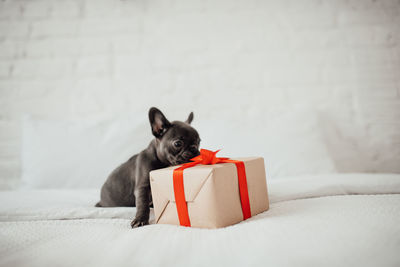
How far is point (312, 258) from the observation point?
428 mm

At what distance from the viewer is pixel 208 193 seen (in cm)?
65

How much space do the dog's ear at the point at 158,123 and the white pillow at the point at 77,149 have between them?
535 millimetres

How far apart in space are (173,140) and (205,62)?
113cm

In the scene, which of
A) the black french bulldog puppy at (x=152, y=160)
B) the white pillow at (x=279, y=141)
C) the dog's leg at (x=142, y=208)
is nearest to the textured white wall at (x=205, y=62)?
A: the white pillow at (x=279, y=141)

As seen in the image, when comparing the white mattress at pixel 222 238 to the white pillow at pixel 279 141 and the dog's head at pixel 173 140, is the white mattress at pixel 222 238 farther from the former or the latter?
the white pillow at pixel 279 141

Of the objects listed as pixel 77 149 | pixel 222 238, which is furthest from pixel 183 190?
pixel 77 149

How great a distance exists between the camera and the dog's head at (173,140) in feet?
2.75

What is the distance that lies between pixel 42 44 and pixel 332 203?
206 centimetres

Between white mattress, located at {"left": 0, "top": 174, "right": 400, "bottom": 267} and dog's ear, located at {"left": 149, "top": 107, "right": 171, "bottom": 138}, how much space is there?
27 centimetres

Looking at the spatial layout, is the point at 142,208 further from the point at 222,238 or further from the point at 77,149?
the point at 77,149

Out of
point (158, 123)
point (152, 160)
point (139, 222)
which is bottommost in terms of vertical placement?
point (139, 222)

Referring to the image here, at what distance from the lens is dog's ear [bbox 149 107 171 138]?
85 centimetres

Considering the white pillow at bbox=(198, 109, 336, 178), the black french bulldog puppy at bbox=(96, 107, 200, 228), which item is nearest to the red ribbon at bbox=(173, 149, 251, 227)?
the black french bulldog puppy at bbox=(96, 107, 200, 228)

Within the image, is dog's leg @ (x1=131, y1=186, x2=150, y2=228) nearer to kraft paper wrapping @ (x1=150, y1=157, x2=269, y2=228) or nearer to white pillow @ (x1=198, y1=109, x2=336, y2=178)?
kraft paper wrapping @ (x1=150, y1=157, x2=269, y2=228)
